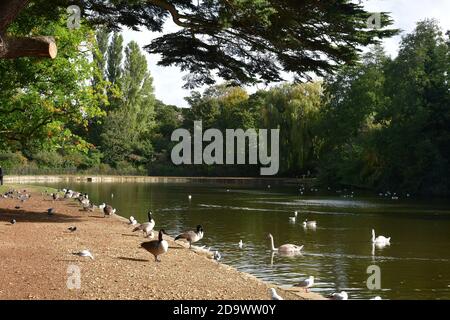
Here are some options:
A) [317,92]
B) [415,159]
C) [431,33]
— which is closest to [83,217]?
[415,159]

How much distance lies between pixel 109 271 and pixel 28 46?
312cm

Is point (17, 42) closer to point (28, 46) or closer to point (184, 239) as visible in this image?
point (28, 46)

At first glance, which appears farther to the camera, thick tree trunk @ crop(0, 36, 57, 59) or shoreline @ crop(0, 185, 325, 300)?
thick tree trunk @ crop(0, 36, 57, 59)

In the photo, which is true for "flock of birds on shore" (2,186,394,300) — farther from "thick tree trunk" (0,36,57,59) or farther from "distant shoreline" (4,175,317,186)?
"distant shoreline" (4,175,317,186)

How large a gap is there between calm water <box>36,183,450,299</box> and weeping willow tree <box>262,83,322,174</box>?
A: 69.6 feet

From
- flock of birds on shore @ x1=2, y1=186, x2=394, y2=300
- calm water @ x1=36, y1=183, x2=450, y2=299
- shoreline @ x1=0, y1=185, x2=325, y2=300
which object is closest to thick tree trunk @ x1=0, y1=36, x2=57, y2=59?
shoreline @ x1=0, y1=185, x2=325, y2=300

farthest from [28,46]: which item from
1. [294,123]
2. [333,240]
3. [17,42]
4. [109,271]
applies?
[294,123]

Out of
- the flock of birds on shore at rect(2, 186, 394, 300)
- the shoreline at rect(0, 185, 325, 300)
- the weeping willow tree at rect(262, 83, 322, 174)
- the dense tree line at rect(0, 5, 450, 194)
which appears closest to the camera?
the shoreline at rect(0, 185, 325, 300)

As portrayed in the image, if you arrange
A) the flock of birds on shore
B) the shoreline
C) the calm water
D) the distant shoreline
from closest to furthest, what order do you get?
the shoreline
the flock of birds on shore
the calm water
the distant shoreline

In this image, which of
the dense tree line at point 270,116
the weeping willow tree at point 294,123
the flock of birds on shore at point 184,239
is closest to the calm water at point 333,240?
the flock of birds on shore at point 184,239

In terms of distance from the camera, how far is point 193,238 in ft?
38.0

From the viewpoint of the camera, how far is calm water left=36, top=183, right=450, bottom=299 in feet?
34.0

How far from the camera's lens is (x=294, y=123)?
48625 millimetres

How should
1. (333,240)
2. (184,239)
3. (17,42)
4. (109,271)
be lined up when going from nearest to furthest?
(17,42)
(109,271)
(184,239)
(333,240)
